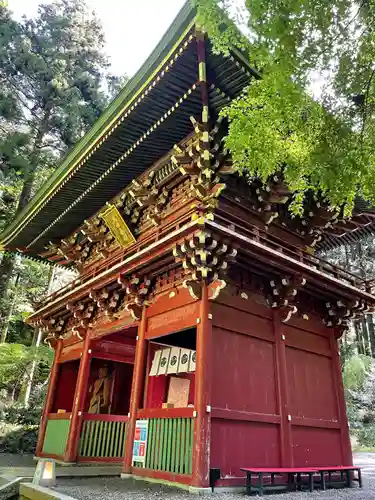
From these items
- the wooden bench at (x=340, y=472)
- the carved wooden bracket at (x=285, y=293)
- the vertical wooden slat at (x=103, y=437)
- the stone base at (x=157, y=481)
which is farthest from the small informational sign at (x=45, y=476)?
the carved wooden bracket at (x=285, y=293)

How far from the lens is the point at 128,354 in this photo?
34.4 ft

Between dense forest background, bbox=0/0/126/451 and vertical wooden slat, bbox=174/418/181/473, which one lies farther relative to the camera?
Result: dense forest background, bbox=0/0/126/451

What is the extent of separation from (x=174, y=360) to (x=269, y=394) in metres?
2.09

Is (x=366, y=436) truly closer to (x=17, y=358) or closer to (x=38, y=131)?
(x=17, y=358)

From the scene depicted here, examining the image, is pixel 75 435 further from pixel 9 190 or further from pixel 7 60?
pixel 7 60

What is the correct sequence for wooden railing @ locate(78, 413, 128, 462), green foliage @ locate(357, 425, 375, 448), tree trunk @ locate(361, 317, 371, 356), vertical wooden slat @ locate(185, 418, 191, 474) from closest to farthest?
vertical wooden slat @ locate(185, 418, 191, 474), wooden railing @ locate(78, 413, 128, 462), green foliage @ locate(357, 425, 375, 448), tree trunk @ locate(361, 317, 371, 356)

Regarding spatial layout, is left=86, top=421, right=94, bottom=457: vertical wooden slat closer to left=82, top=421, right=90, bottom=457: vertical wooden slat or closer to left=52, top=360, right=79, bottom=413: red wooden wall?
left=82, top=421, right=90, bottom=457: vertical wooden slat

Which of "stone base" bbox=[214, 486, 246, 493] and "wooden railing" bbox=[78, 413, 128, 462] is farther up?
"wooden railing" bbox=[78, 413, 128, 462]

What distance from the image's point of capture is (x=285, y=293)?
7.28 meters

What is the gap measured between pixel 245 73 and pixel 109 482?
278 inches

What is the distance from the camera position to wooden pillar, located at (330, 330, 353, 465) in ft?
25.1

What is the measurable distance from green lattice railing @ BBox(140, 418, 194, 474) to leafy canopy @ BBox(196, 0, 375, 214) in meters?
4.10

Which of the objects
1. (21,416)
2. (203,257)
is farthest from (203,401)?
(21,416)

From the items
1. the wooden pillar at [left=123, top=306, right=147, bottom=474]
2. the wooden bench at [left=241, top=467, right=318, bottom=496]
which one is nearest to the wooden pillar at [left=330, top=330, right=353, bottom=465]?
the wooden bench at [left=241, top=467, right=318, bottom=496]
